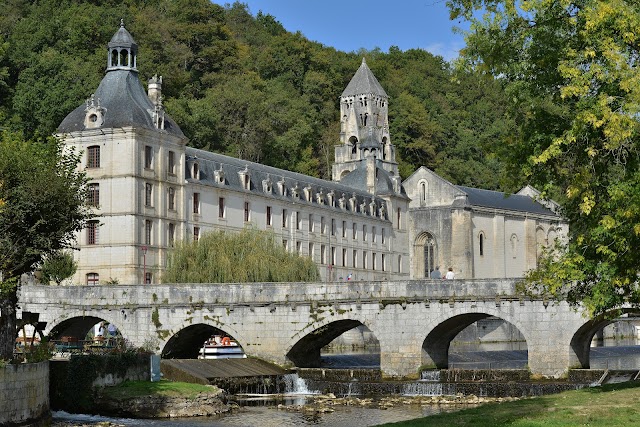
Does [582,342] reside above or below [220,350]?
above

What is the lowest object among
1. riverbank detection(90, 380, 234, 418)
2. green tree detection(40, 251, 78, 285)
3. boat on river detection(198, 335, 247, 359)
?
riverbank detection(90, 380, 234, 418)

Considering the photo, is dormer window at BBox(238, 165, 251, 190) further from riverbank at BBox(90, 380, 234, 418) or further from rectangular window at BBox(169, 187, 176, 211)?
riverbank at BBox(90, 380, 234, 418)

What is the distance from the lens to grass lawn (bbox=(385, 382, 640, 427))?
1961 cm

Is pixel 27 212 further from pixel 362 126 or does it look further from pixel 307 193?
pixel 362 126

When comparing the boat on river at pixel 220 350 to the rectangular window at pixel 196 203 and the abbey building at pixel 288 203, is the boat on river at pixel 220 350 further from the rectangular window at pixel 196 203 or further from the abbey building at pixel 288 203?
the rectangular window at pixel 196 203

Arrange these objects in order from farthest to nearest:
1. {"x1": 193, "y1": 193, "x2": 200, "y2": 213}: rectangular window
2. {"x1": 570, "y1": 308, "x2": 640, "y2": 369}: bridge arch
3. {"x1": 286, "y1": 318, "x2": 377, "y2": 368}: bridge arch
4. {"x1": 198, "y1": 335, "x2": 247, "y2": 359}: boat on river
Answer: {"x1": 193, "y1": 193, "x2": 200, "y2": 213}: rectangular window → {"x1": 198, "y1": 335, "x2": 247, "y2": 359}: boat on river → {"x1": 286, "y1": 318, "x2": 377, "y2": 368}: bridge arch → {"x1": 570, "y1": 308, "x2": 640, "y2": 369}: bridge arch

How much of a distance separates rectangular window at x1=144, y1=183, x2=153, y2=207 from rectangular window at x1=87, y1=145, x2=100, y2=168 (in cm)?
292

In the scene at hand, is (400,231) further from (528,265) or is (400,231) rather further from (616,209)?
(616,209)

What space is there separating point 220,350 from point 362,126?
52604mm

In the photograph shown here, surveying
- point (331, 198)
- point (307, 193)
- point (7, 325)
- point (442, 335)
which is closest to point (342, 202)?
point (331, 198)

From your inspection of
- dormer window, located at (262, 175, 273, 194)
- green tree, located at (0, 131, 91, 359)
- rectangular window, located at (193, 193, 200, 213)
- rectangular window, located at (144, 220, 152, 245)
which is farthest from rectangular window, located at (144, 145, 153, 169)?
green tree, located at (0, 131, 91, 359)

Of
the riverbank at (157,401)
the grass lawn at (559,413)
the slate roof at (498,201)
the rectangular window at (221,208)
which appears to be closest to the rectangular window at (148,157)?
the rectangular window at (221,208)

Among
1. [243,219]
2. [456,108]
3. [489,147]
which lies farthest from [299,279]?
[456,108]

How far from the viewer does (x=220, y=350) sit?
5512cm
